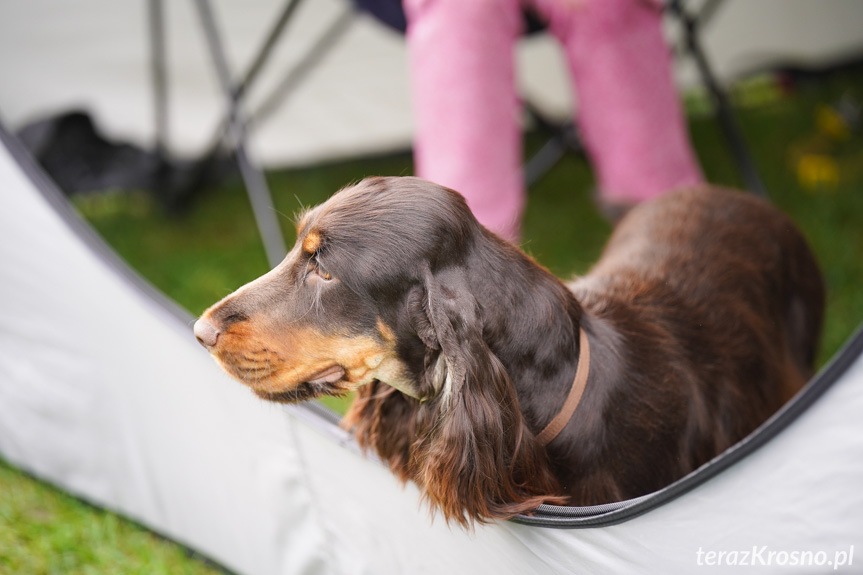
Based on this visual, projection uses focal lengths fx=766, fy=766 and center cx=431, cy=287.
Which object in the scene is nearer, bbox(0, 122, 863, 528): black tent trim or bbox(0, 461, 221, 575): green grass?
bbox(0, 122, 863, 528): black tent trim

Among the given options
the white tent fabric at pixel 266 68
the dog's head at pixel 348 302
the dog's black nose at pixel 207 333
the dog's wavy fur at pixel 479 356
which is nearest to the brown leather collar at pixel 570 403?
the dog's wavy fur at pixel 479 356

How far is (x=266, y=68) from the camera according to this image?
4.10 meters

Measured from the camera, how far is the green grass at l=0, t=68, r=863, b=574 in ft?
7.70

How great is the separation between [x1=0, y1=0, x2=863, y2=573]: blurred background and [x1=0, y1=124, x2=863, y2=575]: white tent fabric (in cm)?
78

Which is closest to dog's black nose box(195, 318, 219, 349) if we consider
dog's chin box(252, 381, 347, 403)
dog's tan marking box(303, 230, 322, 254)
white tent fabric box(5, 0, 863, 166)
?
dog's chin box(252, 381, 347, 403)

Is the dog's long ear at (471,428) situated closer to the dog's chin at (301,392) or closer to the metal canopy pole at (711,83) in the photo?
the dog's chin at (301,392)

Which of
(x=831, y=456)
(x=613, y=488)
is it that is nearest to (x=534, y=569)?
(x=613, y=488)

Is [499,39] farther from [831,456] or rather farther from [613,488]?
[831,456]

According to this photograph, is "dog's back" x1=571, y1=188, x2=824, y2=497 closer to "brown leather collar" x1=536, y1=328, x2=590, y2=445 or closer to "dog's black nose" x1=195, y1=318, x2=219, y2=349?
"brown leather collar" x1=536, y1=328, x2=590, y2=445

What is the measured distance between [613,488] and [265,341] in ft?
2.66

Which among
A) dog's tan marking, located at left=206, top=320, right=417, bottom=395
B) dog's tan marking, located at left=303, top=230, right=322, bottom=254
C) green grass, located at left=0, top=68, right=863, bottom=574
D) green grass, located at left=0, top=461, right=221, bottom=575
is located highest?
dog's tan marking, located at left=303, top=230, right=322, bottom=254

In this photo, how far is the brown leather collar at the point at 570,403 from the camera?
1.62m

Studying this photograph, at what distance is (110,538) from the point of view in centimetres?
237

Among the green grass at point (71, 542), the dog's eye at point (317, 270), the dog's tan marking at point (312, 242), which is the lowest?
the green grass at point (71, 542)
